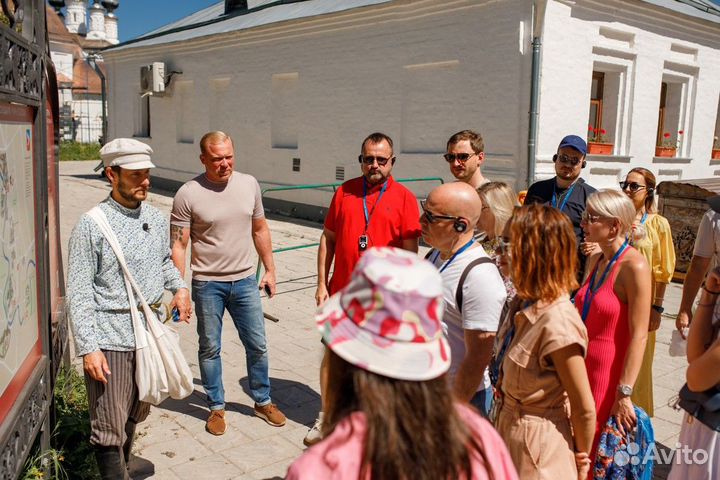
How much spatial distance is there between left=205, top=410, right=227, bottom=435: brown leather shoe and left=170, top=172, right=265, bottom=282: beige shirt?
2.94 ft

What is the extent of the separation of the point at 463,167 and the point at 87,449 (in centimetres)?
290

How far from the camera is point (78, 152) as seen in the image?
33.2 meters

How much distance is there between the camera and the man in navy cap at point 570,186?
427 cm

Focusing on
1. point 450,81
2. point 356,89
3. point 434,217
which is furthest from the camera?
point 356,89

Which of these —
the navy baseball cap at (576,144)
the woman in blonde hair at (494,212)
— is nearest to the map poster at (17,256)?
the woman in blonde hair at (494,212)

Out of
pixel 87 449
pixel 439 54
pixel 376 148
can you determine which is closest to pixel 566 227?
pixel 376 148

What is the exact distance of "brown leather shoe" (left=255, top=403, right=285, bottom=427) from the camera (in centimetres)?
427

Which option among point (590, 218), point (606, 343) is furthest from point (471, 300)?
point (590, 218)

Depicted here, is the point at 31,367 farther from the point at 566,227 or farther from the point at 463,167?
the point at 463,167

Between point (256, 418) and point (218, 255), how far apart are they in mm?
1201

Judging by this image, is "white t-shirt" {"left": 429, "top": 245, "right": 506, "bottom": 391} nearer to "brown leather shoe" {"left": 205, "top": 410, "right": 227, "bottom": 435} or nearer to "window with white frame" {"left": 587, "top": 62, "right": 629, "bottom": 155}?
"brown leather shoe" {"left": 205, "top": 410, "right": 227, "bottom": 435}

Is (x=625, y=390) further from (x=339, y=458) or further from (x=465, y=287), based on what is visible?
(x=339, y=458)

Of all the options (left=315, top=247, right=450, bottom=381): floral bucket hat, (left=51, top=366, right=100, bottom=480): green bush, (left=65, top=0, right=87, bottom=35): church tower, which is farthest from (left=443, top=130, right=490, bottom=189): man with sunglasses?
(left=65, top=0, right=87, bottom=35): church tower

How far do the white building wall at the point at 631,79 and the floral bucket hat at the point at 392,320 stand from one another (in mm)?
9438
